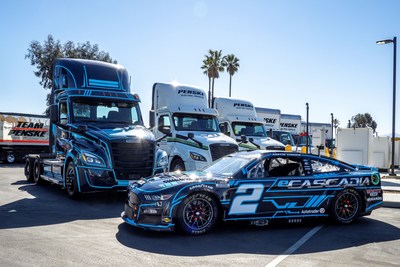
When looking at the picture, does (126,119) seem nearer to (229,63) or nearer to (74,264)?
(74,264)

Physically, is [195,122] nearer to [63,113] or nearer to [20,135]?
[63,113]

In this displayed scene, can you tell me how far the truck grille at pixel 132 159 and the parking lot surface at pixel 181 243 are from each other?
1547 millimetres

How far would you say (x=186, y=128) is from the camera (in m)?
14.7

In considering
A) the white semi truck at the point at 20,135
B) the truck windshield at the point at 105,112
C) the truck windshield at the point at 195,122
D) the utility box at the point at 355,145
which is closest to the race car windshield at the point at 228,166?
the truck windshield at the point at 105,112

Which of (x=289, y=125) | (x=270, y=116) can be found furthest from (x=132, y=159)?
(x=289, y=125)

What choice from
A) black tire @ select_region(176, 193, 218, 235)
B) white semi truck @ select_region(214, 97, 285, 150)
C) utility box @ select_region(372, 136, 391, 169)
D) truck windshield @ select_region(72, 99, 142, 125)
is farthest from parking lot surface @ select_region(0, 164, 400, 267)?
utility box @ select_region(372, 136, 391, 169)

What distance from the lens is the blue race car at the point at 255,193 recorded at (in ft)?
22.1

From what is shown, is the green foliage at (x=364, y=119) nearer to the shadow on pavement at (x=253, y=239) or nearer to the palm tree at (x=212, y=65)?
the palm tree at (x=212, y=65)

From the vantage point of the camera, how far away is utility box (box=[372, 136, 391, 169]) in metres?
25.7

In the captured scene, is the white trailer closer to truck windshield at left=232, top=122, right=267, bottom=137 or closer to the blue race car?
truck windshield at left=232, top=122, right=267, bottom=137

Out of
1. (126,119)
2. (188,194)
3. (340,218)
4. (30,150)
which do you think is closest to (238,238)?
(188,194)

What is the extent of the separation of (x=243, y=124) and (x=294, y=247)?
11.9 meters

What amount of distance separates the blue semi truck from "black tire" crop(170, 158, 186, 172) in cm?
266

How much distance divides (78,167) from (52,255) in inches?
194
